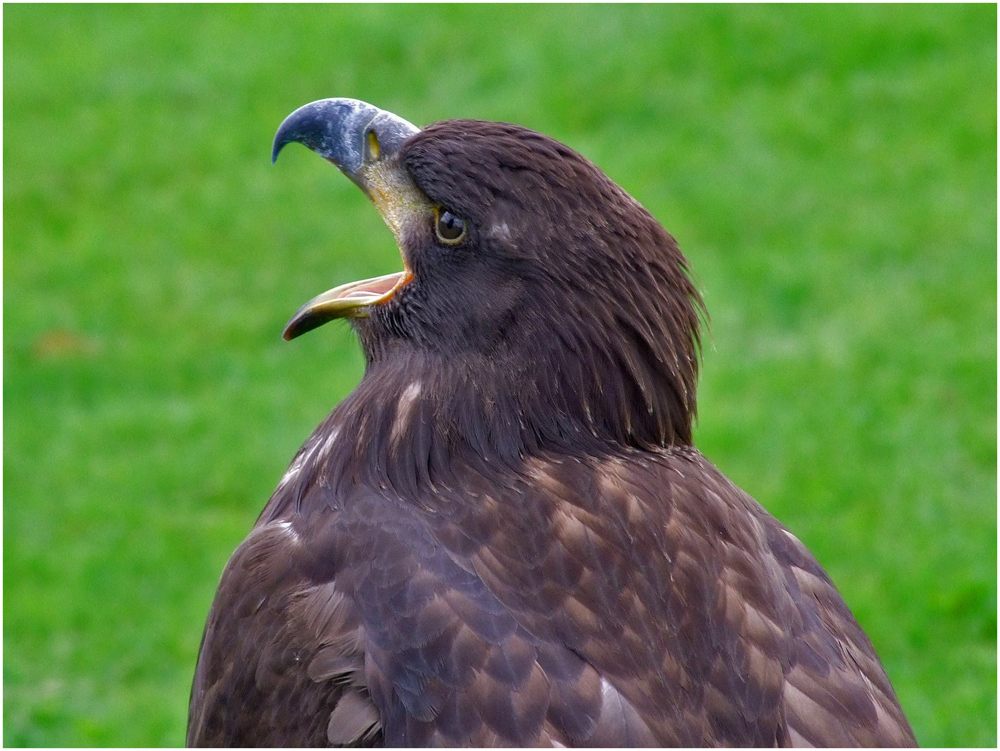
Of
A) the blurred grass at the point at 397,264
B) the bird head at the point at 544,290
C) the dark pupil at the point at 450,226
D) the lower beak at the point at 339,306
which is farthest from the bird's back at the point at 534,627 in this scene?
the blurred grass at the point at 397,264

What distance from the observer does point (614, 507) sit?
325 centimetres

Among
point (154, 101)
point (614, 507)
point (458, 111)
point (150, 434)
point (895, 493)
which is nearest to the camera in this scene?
point (614, 507)

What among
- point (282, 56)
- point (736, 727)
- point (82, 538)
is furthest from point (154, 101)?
point (736, 727)

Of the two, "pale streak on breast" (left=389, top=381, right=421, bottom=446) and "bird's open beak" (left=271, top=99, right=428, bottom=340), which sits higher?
"bird's open beak" (left=271, top=99, right=428, bottom=340)

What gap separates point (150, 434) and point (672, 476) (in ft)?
15.4

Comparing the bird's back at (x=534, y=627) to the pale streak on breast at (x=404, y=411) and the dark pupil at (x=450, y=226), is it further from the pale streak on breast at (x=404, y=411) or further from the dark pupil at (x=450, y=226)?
the dark pupil at (x=450, y=226)

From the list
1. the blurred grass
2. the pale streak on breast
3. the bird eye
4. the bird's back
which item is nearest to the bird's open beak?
the bird eye

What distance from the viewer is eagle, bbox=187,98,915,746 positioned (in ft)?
9.86

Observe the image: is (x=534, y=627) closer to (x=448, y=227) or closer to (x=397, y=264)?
(x=448, y=227)

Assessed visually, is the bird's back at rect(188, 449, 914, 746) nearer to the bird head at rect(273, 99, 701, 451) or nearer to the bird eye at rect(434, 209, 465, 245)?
the bird head at rect(273, 99, 701, 451)

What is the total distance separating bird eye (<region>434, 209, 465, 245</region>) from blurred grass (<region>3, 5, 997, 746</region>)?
2.45 m

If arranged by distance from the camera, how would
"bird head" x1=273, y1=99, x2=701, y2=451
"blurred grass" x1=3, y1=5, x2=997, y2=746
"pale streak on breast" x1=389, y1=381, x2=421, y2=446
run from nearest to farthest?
1. "bird head" x1=273, y1=99, x2=701, y2=451
2. "pale streak on breast" x1=389, y1=381, x2=421, y2=446
3. "blurred grass" x1=3, y1=5, x2=997, y2=746

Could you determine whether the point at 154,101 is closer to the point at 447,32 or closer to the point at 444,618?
the point at 447,32

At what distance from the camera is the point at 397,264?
879 centimetres
